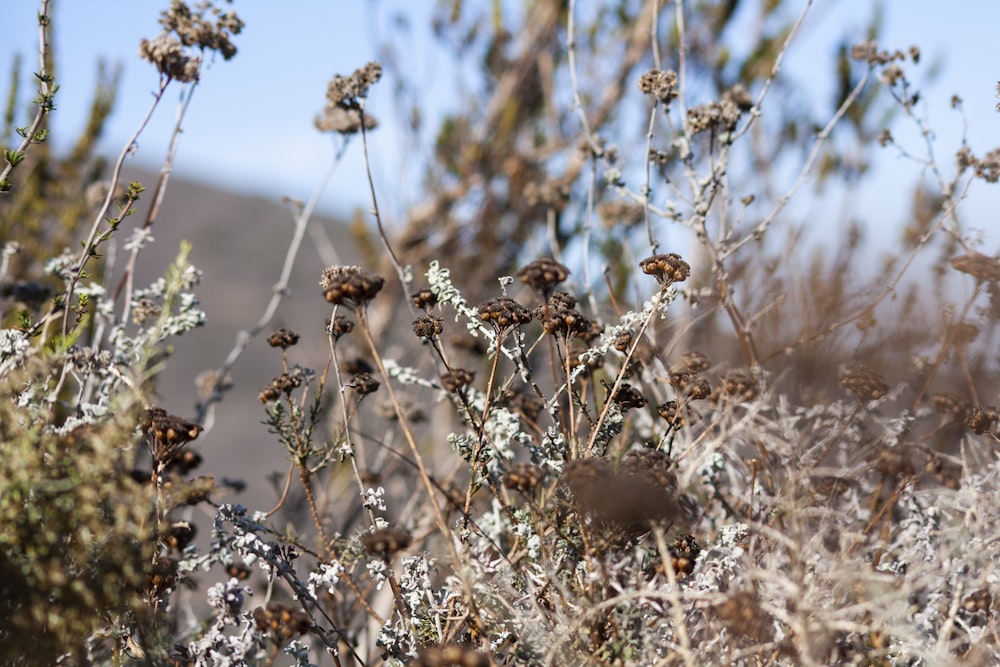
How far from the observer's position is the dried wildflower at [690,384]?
1754 mm

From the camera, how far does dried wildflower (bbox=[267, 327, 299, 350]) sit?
2.15 metres

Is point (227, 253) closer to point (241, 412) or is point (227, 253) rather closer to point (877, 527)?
point (241, 412)

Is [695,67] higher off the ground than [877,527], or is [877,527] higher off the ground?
[695,67]

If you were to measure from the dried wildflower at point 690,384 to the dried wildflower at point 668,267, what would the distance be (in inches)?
9.1

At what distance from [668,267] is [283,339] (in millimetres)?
1079

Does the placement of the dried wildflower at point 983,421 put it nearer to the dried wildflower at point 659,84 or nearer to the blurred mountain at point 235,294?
the dried wildflower at point 659,84

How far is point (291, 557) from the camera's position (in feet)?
5.80

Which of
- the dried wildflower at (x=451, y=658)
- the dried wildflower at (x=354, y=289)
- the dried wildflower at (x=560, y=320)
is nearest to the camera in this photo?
the dried wildflower at (x=451, y=658)

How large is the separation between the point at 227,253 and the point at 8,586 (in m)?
30.0

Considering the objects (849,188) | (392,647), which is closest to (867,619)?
(392,647)

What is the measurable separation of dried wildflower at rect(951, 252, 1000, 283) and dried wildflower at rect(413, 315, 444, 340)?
1447mm

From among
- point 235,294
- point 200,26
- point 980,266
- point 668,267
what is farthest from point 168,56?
point 235,294

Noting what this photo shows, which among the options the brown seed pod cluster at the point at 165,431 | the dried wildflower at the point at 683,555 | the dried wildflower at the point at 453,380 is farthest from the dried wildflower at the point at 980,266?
the brown seed pod cluster at the point at 165,431

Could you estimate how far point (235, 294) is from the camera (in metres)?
27.5
